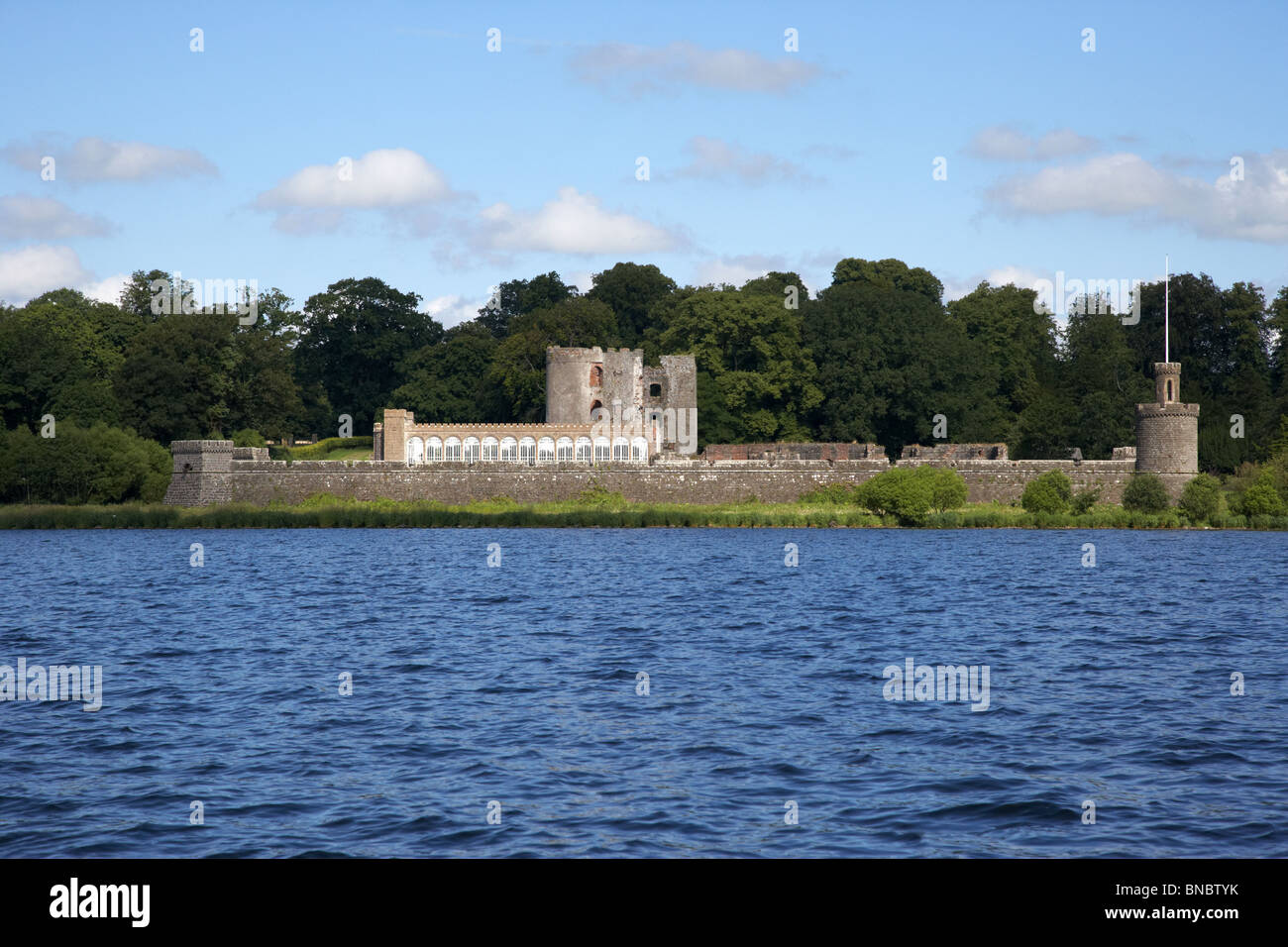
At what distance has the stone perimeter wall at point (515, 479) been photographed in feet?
202

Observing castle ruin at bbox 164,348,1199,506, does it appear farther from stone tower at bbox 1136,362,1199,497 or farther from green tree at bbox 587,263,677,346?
green tree at bbox 587,263,677,346

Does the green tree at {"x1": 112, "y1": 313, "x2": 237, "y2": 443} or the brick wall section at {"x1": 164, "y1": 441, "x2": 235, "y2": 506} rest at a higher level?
the green tree at {"x1": 112, "y1": 313, "x2": 237, "y2": 443}

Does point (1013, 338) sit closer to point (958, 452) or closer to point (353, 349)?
point (958, 452)

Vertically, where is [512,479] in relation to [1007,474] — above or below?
below

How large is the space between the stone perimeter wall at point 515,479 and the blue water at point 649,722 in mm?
25984

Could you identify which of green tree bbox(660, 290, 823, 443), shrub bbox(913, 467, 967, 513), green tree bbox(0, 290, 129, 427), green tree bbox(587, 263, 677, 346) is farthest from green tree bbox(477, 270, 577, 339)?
shrub bbox(913, 467, 967, 513)

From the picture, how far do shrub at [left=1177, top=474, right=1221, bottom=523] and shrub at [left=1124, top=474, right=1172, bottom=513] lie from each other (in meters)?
1.18

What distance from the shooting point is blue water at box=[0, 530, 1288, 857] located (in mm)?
11727

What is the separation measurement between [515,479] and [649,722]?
46.7 metres

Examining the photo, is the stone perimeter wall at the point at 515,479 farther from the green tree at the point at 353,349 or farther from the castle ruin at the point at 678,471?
the green tree at the point at 353,349

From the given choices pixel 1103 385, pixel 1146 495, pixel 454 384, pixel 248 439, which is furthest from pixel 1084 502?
pixel 454 384

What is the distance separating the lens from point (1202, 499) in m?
53.5

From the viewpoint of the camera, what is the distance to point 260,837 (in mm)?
11453

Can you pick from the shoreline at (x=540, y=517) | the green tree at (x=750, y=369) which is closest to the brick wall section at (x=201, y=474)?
the shoreline at (x=540, y=517)
